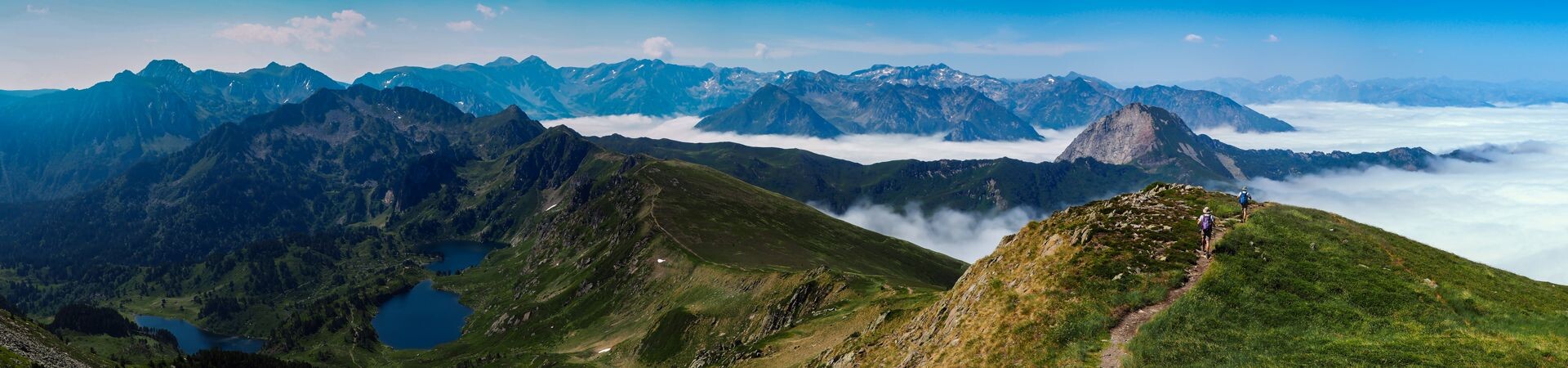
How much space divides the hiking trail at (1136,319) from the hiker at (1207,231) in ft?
1.79

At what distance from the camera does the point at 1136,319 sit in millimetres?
50344

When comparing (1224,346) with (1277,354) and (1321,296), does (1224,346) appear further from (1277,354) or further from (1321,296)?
(1321,296)

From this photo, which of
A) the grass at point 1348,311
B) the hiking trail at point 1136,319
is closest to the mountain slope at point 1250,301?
the grass at point 1348,311

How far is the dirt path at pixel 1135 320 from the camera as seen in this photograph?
4597 centimetres

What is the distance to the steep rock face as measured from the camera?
164 feet

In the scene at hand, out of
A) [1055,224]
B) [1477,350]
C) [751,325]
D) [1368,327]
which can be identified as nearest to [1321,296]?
[1368,327]

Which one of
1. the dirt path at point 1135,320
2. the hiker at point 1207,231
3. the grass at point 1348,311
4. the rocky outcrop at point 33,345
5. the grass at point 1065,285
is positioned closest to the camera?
the grass at point 1348,311

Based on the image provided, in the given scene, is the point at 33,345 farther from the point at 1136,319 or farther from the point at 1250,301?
the point at 1250,301

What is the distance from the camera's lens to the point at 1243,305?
4938 cm

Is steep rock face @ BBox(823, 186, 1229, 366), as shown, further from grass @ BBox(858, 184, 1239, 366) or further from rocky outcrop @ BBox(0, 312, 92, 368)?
rocky outcrop @ BBox(0, 312, 92, 368)

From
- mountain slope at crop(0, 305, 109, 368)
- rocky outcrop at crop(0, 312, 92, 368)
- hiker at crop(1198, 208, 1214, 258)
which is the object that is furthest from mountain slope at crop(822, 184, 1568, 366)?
rocky outcrop at crop(0, 312, 92, 368)

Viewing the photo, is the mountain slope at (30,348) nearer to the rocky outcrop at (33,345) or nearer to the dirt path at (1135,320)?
the rocky outcrop at (33,345)

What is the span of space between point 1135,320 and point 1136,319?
0.09 m

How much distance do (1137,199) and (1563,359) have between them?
33.4 metres
